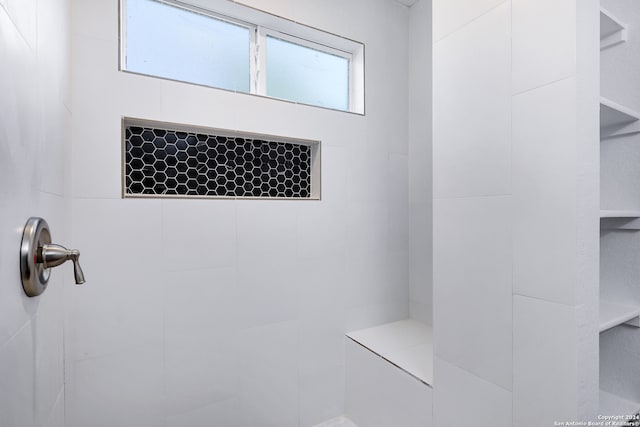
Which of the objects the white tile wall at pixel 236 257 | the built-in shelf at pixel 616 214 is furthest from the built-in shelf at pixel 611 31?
the white tile wall at pixel 236 257

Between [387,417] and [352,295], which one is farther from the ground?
[352,295]

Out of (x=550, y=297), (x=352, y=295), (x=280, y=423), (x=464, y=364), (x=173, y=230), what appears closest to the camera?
(x=550, y=297)

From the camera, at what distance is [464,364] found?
1.16m

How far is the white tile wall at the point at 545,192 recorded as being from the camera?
874 mm

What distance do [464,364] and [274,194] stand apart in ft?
3.71

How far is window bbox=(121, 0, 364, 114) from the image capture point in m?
1.43

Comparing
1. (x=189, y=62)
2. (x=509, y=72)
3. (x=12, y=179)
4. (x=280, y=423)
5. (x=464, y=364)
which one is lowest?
(x=280, y=423)

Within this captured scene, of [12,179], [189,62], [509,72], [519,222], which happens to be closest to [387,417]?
[519,222]

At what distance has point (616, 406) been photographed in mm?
1196

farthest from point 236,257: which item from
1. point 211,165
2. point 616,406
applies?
point 616,406

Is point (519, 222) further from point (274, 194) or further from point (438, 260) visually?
point (274, 194)

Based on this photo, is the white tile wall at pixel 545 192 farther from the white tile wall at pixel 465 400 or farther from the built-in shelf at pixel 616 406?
the built-in shelf at pixel 616 406

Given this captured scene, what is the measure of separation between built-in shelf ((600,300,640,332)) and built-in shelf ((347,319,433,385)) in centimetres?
64

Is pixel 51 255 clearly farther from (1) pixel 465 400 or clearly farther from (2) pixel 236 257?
(1) pixel 465 400
